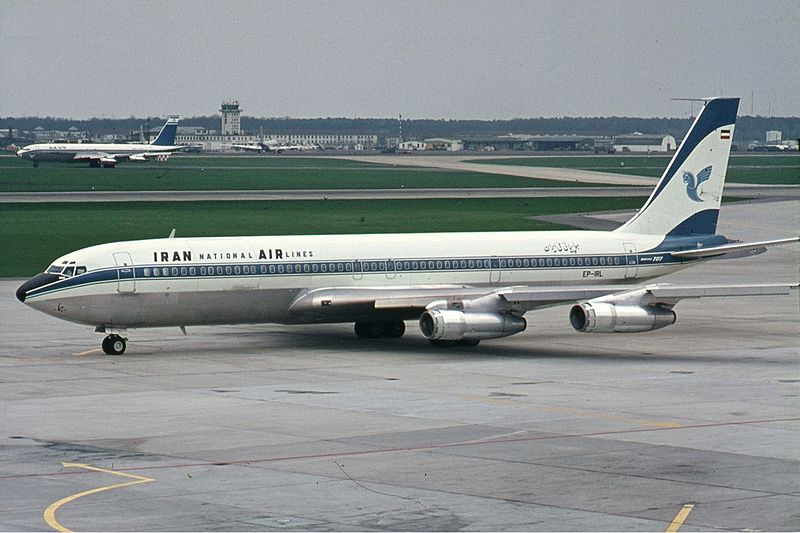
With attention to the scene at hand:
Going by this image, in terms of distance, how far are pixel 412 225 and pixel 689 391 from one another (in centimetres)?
6339

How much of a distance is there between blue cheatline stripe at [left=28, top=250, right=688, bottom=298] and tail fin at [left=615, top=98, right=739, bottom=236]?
109cm

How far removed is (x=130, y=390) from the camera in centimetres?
4175

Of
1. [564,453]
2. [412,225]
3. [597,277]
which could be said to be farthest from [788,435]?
[412,225]

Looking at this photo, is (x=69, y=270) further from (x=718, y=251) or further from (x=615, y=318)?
(x=718, y=251)

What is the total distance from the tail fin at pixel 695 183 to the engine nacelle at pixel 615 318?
9525 mm

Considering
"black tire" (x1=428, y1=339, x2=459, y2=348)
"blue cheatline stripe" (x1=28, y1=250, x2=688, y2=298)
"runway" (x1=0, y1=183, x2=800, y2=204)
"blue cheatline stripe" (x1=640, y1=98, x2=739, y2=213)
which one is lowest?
"black tire" (x1=428, y1=339, x2=459, y2=348)

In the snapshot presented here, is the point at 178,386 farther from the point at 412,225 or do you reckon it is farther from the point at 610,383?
the point at 412,225

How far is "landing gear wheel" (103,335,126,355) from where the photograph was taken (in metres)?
50.0

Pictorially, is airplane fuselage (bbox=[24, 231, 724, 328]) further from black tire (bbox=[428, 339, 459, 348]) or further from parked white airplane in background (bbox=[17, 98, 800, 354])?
black tire (bbox=[428, 339, 459, 348])

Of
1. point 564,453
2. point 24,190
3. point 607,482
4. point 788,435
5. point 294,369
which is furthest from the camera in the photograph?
point 24,190

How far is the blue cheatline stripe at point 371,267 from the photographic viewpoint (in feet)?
161

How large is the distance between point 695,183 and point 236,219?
54.9 meters

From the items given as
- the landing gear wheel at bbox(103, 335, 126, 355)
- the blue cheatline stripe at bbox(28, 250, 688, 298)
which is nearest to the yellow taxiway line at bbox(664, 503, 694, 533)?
the blue cheatline stripe at bbox(28, 250, 688, 298)

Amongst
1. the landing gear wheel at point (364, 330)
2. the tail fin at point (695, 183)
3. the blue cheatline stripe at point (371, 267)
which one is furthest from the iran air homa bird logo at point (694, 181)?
the landing gear wheel at point (364, 330)
